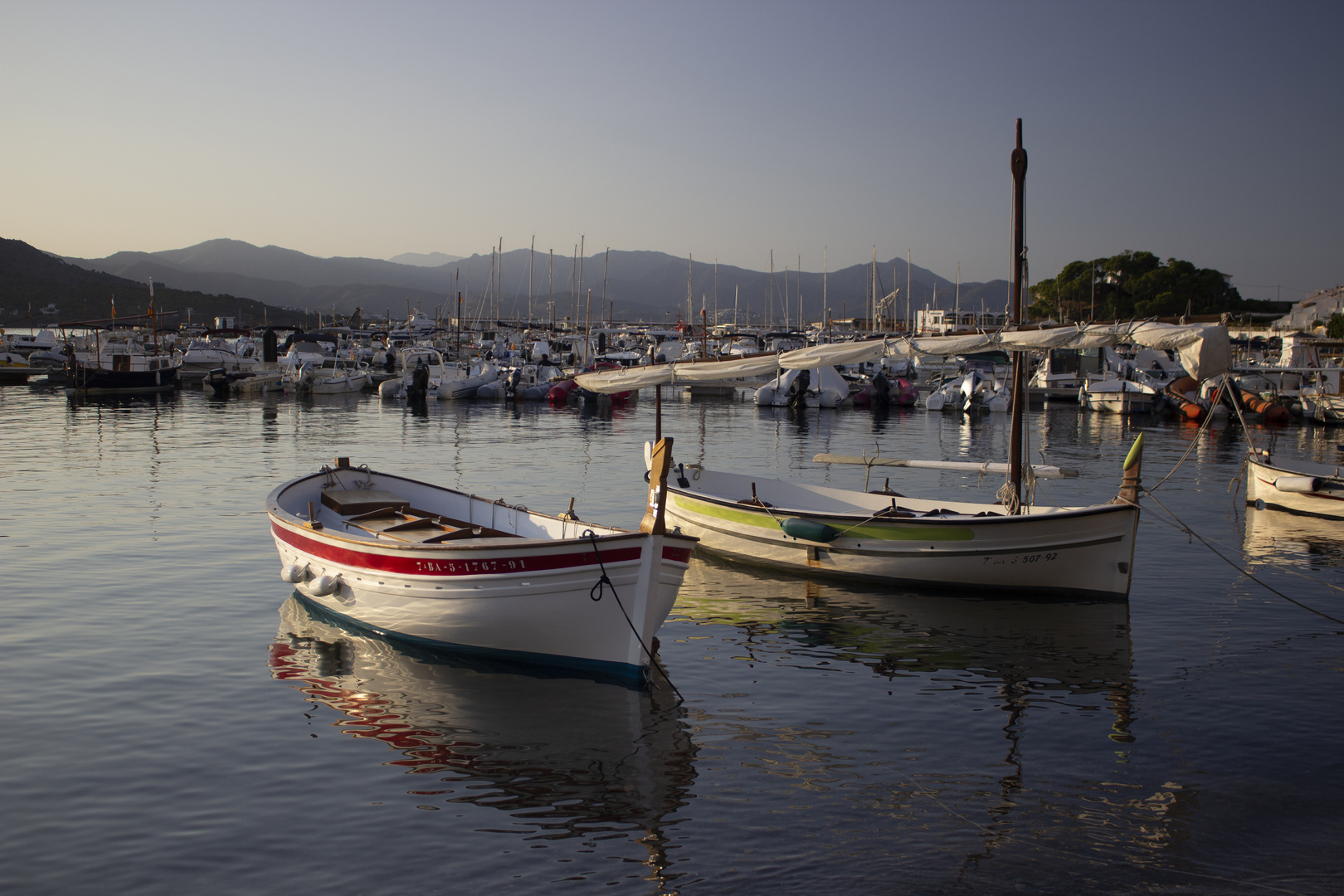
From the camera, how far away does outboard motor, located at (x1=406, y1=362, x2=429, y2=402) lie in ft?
210

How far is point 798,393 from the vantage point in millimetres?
59906

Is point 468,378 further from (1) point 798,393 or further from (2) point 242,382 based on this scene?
(1) point 798,393

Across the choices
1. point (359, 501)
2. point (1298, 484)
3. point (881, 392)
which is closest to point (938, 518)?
point (359, 501)

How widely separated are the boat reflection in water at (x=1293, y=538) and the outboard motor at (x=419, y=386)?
2043 inches

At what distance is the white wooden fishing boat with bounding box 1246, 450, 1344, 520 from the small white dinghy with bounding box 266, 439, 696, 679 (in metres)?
19.3

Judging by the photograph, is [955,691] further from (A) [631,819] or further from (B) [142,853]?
(B) [142,853]

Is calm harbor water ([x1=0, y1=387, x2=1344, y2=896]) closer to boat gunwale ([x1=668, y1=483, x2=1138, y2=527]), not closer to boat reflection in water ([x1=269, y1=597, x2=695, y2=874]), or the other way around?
boat reflection in water ([x1=269, y1=597, x2=695, y2=874])

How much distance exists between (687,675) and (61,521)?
16514 millimetres

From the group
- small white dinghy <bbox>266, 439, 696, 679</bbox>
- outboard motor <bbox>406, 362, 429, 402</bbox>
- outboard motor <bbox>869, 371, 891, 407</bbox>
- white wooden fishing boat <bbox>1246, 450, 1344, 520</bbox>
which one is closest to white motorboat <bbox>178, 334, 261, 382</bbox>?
outboard motor <bbox>406, 362, 429, 402</bbox>

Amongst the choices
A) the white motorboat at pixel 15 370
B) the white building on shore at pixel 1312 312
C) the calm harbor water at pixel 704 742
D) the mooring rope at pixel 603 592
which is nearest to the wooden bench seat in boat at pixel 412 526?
the calm harbor water at pixel 704 742

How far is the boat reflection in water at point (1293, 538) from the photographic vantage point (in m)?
18.7

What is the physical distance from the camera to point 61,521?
67.8ft

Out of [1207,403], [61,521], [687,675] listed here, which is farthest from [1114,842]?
[1207,403]

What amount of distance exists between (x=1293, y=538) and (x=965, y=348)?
1040 cm
